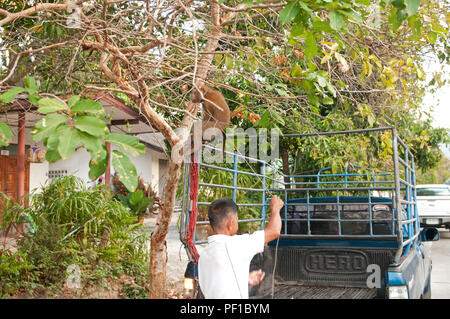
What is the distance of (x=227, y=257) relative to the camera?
7.75 feet

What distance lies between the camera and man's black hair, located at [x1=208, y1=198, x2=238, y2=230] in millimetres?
2537

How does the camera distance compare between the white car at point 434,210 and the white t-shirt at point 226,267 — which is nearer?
the white t-shirt at point 226,267

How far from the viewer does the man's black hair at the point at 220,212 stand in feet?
8.32

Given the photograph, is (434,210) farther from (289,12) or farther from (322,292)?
(289,12)

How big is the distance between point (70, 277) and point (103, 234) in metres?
0.88

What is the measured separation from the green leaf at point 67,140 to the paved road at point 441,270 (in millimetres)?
6014

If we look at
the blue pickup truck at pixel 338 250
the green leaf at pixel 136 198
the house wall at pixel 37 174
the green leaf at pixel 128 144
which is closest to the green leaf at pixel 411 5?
the green leaf at pixel 128 144

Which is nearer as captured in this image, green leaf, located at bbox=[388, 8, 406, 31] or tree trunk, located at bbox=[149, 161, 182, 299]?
green leaf, located at bbox=[388, 8, 406, 31]

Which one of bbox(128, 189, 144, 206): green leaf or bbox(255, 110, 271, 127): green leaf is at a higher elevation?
bbox(255, 110, 271, 127): green leaf

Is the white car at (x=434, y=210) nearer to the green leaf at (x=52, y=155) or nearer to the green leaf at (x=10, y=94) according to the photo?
the green leaf at (x=10, y=94)

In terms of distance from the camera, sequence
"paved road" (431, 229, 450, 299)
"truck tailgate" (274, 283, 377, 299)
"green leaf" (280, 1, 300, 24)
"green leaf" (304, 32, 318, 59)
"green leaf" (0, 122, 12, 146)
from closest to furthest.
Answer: "green leaf" (0, 122, 12, 146), "green leaf" (280, 1, 300, 24), "green leaf" (304, 32, 318, 59), "truck tailgate" (274, 283, 377, 299), "paved road" (431, 229, 450, 299)

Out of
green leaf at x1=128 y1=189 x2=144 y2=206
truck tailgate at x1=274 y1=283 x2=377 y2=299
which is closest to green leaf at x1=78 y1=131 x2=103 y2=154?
truck tailgate at x1=274 y1=283 x2=377 y2=299

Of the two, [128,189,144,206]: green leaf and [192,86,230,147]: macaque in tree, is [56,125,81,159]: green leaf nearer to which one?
[192,86,230,147]: macaque in tree

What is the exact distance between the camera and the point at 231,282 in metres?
2.34
